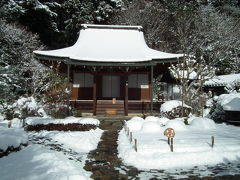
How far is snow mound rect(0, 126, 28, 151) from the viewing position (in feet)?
31.1

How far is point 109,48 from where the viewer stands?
24938 mm

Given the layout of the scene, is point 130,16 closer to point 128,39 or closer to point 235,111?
point 128,39

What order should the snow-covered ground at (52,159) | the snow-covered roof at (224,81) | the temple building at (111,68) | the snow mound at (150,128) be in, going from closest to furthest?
the snow-covered ground at (52,159), the snow mound at (150,128), the temple building at (111,68), the snow-covered roof at (224,81)

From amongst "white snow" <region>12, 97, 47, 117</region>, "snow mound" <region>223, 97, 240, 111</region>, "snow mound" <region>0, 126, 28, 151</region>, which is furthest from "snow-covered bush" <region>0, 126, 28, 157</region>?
"snow mound" <region>223, 97, 240, 111</region>

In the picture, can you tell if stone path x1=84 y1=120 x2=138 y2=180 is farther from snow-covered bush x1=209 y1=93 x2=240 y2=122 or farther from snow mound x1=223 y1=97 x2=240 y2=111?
snow-covered bush x1=209 y1=93 x2=240 y2=122

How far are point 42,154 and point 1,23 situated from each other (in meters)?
21.9

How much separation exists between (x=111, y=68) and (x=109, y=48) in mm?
2717

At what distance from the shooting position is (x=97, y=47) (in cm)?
2508

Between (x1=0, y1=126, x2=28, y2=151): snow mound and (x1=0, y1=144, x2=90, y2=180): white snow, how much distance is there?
12.8 inches

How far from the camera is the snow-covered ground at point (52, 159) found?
758cm

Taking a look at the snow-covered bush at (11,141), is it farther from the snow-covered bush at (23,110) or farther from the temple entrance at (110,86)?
the temple entrance at (110,86)

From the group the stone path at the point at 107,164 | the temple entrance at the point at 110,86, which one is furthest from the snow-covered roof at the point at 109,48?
the stone path at the point at 107,164

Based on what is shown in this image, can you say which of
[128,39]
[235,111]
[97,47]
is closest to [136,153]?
[235,111]

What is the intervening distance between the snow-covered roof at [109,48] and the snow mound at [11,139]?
10456 mm
